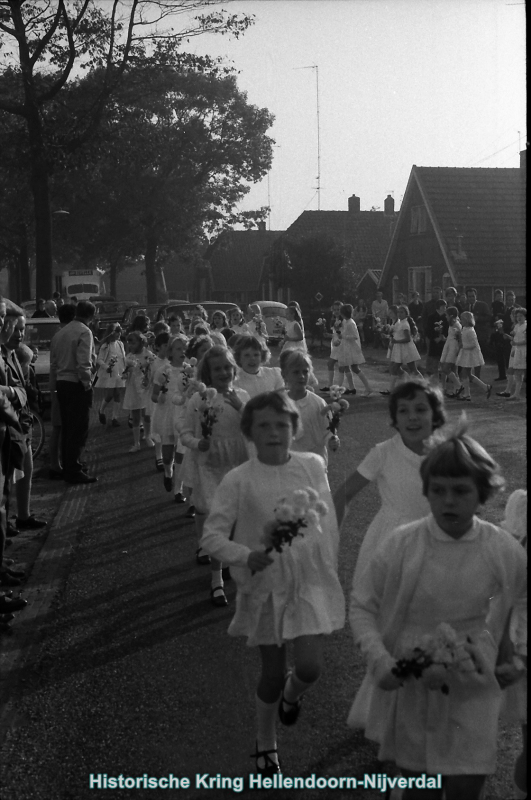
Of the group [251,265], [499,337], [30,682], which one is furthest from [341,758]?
[251,265]

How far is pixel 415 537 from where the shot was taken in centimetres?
362

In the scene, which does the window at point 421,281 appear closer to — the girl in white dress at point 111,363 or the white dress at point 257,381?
the girl in white dress at point 111,363

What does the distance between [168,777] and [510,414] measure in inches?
538

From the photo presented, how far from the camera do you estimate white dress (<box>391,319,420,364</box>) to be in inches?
796

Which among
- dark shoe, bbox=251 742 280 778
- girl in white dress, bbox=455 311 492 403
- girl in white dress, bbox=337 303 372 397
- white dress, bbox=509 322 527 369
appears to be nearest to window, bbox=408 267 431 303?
girl in white dress, bbox=337 303 372 397

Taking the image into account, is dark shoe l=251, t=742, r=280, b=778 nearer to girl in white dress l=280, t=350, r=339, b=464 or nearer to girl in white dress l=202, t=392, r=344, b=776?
girl in white dress l=202, t=392, r=344, b=776

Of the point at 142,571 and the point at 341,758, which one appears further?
the point at 142,571

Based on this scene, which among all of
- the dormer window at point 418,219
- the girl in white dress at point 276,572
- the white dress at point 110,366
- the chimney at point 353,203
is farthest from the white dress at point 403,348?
the chimney at point 353,203

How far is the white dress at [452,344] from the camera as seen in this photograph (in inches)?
773

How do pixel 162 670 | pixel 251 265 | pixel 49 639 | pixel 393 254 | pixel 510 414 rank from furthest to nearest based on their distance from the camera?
pixel 251 265 → pixel 393 254 → pixel 510 414 → pixel 49 639 → pixel 162 670

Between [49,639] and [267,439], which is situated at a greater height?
[267,439]

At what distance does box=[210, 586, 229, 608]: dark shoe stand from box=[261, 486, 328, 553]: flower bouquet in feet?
9.93

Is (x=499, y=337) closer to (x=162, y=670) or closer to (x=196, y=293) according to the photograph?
(x=162, y=670)

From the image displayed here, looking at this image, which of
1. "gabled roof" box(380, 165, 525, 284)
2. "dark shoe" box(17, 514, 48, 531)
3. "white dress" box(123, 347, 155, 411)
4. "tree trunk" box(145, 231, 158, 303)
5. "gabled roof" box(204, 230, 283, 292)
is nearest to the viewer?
"dark shoe" box(17, 514, 48, 531)
